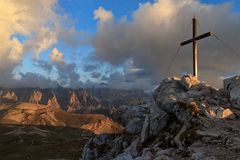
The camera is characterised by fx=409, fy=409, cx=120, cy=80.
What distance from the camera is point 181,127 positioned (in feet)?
124

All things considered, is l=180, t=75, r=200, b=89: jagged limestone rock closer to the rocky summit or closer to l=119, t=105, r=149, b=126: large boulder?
the rocky summit

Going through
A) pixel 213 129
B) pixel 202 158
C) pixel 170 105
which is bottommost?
pixel 202 158

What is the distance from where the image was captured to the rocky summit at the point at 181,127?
3288 cm

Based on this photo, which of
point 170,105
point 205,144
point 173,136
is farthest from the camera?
point 170,105

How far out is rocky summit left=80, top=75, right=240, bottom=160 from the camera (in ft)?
108

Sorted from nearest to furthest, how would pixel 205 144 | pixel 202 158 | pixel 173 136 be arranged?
pixel 202 158
pixel 205 144
pixel 173 136

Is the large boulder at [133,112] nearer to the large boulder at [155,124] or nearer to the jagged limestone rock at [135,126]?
the jagged limestone rock at [135,126]

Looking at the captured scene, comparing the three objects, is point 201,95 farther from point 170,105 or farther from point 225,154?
point 225,154

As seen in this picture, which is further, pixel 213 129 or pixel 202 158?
pixel 213 129

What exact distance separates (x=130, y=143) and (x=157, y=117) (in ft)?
20.3

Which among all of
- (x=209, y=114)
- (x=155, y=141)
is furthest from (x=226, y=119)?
(x=155, y=141)

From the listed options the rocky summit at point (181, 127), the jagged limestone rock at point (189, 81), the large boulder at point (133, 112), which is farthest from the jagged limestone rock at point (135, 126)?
the jagged limestone rock at point (189, 81)

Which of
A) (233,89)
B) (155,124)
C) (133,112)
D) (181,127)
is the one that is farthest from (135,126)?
(233,89)

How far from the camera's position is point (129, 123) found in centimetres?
4866
